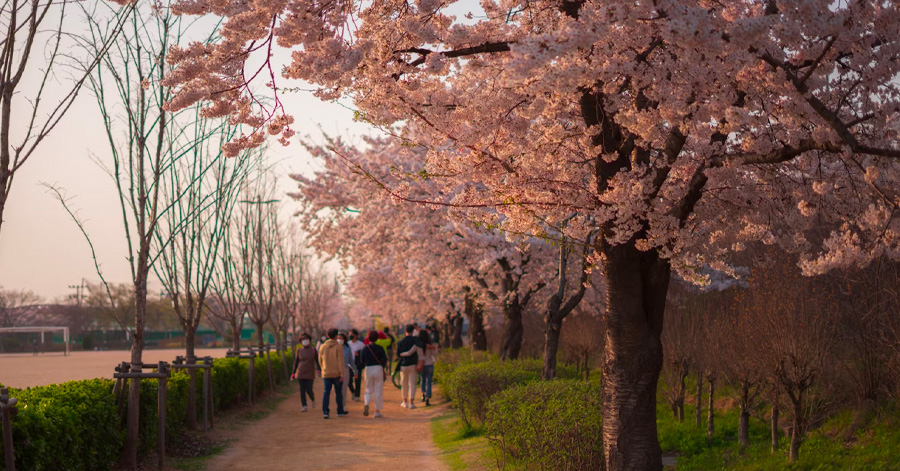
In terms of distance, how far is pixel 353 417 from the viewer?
16.0 metres

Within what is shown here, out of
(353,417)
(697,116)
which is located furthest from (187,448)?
(697,116)

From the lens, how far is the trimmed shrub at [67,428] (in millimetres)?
6668

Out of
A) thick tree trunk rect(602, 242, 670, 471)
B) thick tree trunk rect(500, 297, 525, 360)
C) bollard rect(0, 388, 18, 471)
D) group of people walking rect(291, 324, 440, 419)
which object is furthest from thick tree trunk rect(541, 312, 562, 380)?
bollard rect(0, 388, 18, 471)

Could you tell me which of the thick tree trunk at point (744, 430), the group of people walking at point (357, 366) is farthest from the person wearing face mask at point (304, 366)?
the thick tree trunk at point (744, 430)

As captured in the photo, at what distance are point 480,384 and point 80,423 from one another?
20.0ft

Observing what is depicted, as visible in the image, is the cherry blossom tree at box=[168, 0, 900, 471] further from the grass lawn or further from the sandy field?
the sandy field

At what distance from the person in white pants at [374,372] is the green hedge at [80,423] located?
457 centimetres

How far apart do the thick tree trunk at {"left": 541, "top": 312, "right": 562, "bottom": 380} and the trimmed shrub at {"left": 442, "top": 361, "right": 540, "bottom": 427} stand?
25 cm

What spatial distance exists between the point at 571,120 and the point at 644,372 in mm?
2485

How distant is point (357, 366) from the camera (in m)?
18.6

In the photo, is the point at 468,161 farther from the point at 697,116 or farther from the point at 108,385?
the point at 108,385

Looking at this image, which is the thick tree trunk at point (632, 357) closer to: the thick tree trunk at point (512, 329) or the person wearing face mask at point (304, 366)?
the person wearing face mask at point (304, 366)

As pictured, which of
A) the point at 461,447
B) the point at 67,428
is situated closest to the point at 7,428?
the point at 67,428

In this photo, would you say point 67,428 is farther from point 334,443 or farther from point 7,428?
point 334,443
